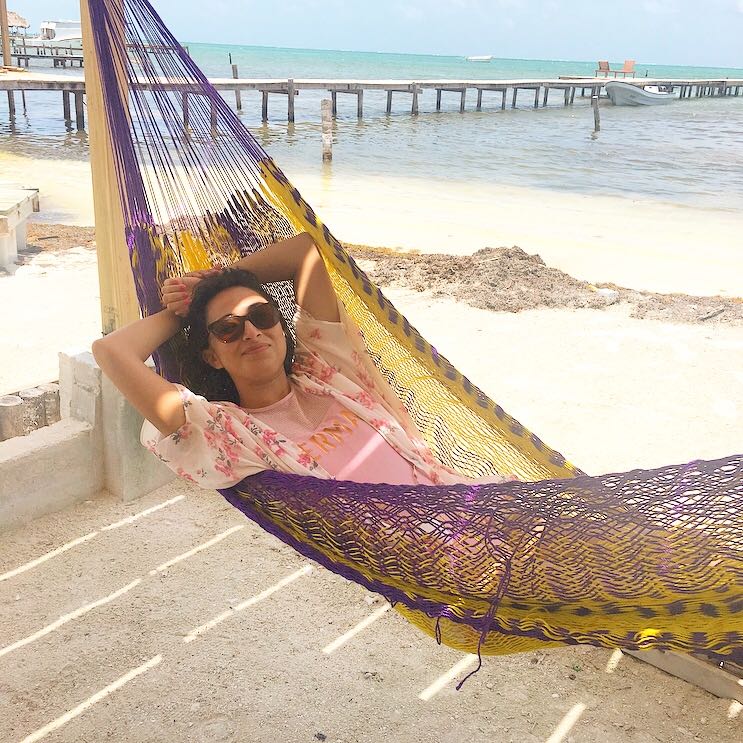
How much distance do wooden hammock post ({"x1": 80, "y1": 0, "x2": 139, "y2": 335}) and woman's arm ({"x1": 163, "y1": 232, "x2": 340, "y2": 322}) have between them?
43cm

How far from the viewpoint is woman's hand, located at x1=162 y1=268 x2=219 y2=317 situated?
59.9 inches

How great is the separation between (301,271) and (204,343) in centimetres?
33

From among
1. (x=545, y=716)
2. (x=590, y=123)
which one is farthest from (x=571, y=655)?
(x=590, y=123)

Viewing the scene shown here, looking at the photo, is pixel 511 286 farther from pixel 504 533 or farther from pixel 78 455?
pixel 504 533

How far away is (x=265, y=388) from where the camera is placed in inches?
60.7

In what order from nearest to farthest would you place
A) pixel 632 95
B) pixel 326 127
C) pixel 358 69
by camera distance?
pixel 326 127
pixel 632 95
pixel 358 69

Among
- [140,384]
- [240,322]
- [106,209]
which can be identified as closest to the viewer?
[140,384]

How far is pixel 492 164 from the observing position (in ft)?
41.0

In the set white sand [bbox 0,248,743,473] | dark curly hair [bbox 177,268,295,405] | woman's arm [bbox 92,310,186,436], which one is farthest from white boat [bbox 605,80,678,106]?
woman's arm [bbox 92,310,186,436]

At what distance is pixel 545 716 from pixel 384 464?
22.3 inches

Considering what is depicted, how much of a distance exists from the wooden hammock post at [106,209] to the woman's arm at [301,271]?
0.43 meters

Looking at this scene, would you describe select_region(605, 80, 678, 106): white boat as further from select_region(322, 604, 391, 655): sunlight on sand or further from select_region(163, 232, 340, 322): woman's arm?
select_region(322, 604, 391, 655): sunlight on sand

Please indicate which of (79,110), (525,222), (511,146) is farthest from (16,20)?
(525,222)

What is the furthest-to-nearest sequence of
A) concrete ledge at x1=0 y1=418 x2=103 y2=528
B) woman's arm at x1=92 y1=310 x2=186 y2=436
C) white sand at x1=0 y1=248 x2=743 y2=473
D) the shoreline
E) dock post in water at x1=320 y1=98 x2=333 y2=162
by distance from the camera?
dock post in water at x1=320 y1=98 x2=333 y2=162, the shoreline, white sand at x1=0 y1=248 x2=743 y2=473, concrete ledge at x1=0 y1=418 x2=103 y2=528, woman's arm at x1=92 y1=310 x2=186 y2=436
